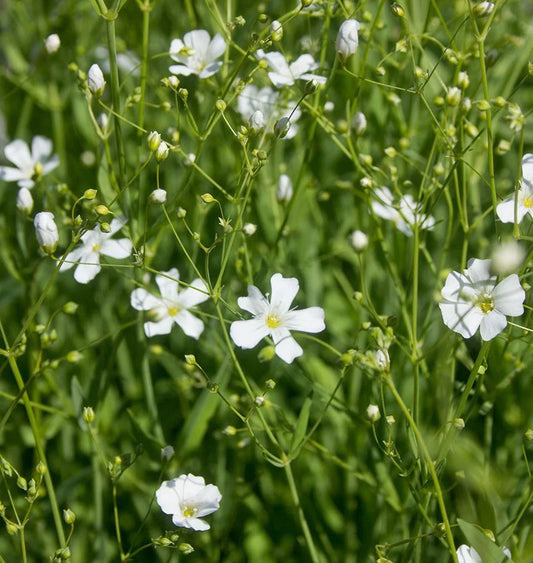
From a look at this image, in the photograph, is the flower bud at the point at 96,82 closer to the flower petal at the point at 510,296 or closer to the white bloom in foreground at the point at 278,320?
the white bloom in foreground at the point at 278,320

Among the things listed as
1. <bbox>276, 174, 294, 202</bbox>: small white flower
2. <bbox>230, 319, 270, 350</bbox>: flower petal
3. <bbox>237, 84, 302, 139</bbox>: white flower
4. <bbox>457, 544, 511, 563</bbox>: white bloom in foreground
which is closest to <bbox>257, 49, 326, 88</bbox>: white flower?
<bbox>237, 84, 302, 139</bbox>: white flower

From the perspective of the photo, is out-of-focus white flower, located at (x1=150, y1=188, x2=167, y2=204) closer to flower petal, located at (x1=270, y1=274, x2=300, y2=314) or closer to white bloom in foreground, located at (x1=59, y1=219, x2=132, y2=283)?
white bloom in foreground, located at (x1=59, y1=219, x2=132, y2=283)

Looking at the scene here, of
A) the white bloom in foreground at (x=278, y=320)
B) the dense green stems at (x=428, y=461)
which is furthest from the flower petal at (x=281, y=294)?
the dense green stems at (x=428, y=461)

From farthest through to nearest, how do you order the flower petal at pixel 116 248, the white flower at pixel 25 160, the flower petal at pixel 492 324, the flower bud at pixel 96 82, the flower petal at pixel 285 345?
the white flower at pixel 25 160
the flower petal at pixel 116 248
the flower bud at pixel 96 82
the flower petal at pixel 285 345
the flower petal at pixel 492 324

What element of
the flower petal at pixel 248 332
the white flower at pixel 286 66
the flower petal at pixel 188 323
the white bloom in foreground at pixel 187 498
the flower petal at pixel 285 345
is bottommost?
the white bloom in foreground at pixel 187 498

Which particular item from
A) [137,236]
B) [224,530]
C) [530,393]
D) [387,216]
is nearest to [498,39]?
[387,216]

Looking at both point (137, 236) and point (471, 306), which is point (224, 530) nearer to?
point (137, 236)
